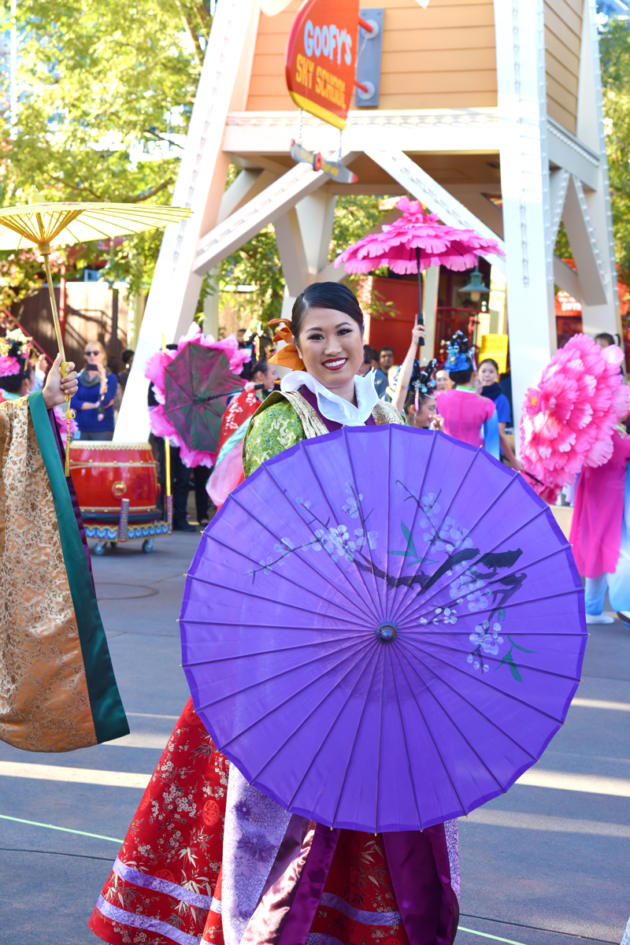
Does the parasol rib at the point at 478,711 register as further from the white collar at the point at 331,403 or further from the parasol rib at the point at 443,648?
the white collar at the point at 331,403

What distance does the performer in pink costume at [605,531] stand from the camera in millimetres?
7090

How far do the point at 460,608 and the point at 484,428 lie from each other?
6.58 metres

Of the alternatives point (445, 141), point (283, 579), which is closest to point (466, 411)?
point (445, 141)

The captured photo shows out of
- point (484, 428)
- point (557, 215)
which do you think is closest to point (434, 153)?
point (557, 215)

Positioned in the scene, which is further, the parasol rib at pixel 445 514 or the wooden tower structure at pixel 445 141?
the wooden tower structure at pixel 445 141

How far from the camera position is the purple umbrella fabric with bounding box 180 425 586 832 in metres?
2.01

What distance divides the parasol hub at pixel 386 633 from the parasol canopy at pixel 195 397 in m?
7.61

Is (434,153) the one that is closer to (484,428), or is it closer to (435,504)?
(484,428)

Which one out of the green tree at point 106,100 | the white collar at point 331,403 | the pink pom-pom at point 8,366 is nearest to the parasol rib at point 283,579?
the white collar at point 331,403

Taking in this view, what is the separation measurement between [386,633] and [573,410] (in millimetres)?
4669

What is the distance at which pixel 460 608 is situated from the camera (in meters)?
2.05

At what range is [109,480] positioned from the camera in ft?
31.3

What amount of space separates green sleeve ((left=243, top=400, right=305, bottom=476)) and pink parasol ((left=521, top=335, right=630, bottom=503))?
4127 mm

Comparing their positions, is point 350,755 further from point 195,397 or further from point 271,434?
point 195,397
